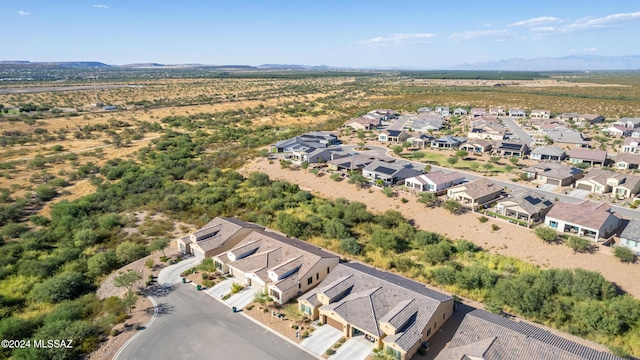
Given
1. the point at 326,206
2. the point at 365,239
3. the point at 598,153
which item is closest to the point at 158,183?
the point at 326,206

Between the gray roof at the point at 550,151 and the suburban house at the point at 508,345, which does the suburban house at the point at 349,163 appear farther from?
the suburban house at the point at 508,345

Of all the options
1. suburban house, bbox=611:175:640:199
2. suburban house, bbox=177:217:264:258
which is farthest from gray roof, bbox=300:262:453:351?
suburban house, bbox=611:175:640:199

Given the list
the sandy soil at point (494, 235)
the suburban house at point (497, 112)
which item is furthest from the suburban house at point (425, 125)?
the sandy soil at point (494, 235)

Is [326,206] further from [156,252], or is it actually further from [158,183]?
[158,183]

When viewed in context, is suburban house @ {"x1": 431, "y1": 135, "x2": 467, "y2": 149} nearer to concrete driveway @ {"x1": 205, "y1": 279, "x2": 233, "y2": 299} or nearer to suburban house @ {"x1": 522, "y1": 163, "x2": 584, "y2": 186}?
suburban house @ {"x1": 522, "y1": 163, "x2": 584, "y2": 186}

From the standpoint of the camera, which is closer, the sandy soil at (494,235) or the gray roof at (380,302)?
the gray roof at (380,302)

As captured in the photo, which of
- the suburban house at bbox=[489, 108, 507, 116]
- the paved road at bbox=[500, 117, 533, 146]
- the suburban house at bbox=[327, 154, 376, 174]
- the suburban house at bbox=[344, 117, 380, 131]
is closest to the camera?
the suburban house at bbox=[327, 154, 376, 174]
